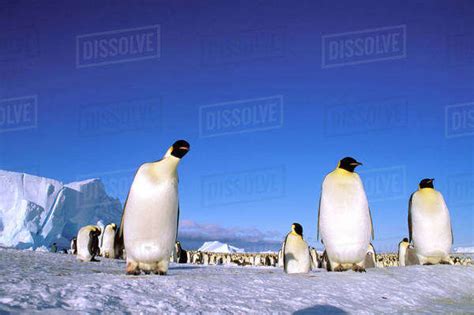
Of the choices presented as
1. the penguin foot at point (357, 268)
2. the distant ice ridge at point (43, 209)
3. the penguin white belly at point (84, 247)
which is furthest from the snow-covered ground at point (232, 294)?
the distant ice ridge at point (43, 209)

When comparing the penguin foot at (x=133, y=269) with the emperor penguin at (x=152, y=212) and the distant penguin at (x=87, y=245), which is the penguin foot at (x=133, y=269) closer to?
the emperor penguin at (x=152, y=212)

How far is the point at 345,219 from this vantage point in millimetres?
7355

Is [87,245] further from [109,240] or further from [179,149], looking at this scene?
[179,149]

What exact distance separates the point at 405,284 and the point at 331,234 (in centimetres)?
130

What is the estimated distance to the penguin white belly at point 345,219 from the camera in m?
7.36

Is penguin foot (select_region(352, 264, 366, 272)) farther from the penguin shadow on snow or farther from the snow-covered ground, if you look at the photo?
the penguin shadow on snow

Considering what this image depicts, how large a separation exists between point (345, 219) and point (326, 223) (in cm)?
32

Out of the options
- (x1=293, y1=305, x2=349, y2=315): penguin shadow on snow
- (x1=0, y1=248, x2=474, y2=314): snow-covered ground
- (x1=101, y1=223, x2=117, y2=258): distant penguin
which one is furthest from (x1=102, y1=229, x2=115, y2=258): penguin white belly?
(x1=293, y1=305, x2=349, y2=315): penguin shadow on snow

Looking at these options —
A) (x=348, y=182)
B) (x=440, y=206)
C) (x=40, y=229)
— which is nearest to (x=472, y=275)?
(x=440, y=206)

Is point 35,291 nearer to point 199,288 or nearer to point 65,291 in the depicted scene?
point 65,291

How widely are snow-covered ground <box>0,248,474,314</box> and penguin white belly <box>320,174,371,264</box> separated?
20.9 inches

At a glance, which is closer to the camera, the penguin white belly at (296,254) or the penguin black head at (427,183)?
the penguin white belly at (296,254)

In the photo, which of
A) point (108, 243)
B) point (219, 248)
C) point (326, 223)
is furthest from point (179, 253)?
point (219, 248)

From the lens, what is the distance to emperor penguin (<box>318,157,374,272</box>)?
7.36m
